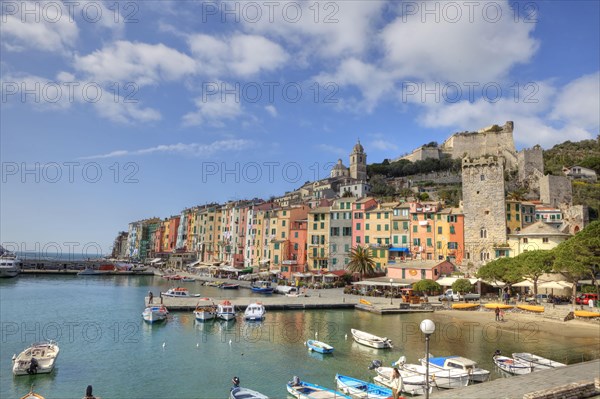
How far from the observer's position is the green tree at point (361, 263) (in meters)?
58.7

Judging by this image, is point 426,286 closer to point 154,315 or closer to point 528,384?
point 154,315

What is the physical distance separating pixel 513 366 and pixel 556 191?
73629 mm

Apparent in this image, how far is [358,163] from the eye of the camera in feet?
428

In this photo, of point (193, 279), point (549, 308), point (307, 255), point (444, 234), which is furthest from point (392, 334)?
point (193, 279)

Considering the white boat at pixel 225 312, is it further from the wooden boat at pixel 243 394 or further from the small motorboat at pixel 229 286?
the small motorboat at pixel 229 286

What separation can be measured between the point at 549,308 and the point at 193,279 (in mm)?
60362

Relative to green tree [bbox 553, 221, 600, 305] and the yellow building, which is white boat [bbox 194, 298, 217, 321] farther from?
green tree [bbox 553, 221, 600, 305]

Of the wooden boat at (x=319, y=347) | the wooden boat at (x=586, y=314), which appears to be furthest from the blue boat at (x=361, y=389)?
the wooden boat at (x=586, y=314)

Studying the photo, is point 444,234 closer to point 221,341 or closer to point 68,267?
point 221,341

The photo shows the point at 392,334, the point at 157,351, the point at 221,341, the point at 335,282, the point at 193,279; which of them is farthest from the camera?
the point at 193,279

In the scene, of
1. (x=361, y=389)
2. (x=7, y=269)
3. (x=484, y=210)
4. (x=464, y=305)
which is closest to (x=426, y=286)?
(x=464, y=305)

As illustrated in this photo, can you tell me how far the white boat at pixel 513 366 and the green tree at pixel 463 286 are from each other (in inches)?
988

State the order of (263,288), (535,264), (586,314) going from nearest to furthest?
(586,314) → (535,264) → (263,288)

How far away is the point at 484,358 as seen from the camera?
87.2 feet
